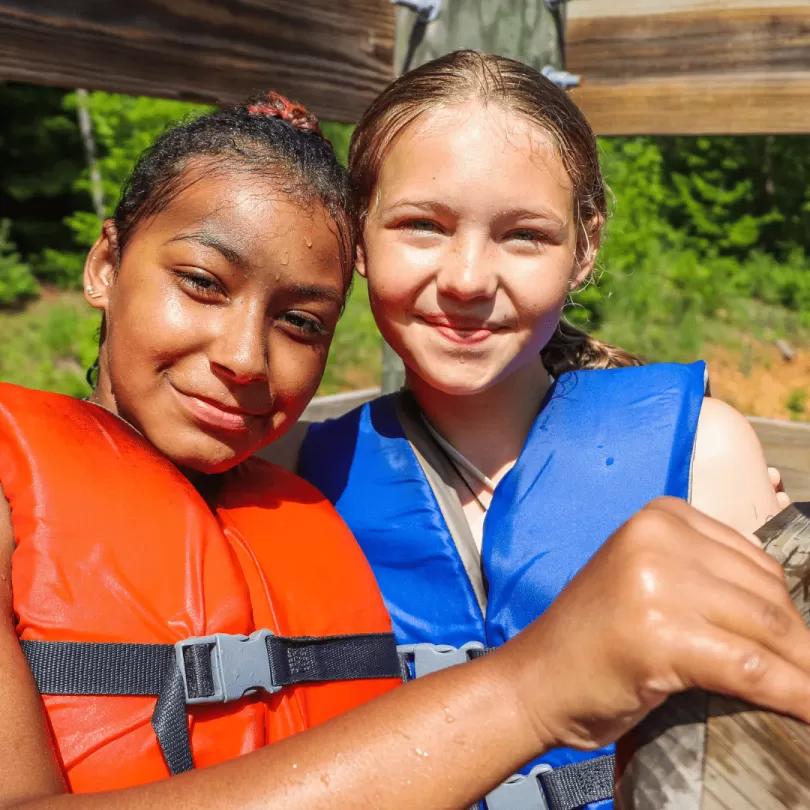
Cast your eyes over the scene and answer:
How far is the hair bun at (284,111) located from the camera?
2.24m

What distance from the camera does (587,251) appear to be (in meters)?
2.29

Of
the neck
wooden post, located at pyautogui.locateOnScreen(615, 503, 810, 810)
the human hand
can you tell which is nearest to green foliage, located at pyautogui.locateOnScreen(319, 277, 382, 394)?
the neck

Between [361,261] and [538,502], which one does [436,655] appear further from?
[361,261]

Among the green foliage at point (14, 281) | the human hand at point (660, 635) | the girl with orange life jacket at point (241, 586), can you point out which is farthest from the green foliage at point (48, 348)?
the human hand at point (660, 635)

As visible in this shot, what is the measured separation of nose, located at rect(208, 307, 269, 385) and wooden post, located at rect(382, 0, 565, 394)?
1235 mm

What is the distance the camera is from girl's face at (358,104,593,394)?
6.61 ft

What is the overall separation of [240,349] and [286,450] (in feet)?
2.54

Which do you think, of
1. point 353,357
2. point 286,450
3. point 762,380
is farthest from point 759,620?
point 762,380

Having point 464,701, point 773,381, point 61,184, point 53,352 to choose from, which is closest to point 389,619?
point 464,701

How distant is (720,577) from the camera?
1080 mm

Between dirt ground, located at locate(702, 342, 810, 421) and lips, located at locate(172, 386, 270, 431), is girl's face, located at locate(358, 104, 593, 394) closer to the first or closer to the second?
lips, located at locate(172, 386, 270, 431)

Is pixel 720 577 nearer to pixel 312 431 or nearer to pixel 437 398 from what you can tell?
pixel 437 398

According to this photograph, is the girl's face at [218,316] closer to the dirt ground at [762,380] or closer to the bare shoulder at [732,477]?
the bare shoulder at [732,477]

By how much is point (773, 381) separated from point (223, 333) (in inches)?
330
